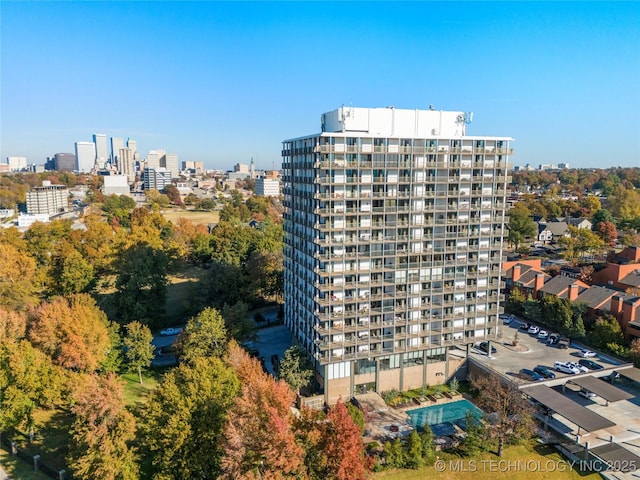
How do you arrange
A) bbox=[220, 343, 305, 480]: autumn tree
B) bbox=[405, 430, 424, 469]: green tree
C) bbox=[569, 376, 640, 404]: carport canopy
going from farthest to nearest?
bbox=[569, 376, 640, 404]: carport canopy, bbox=[405, 430, 424, 469]: green tree, bbox=[220, 343, 305, 480]: autumn tree

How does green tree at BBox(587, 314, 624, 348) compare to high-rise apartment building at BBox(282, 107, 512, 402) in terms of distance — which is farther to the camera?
green tree at BBox(587, 314, 624, 348)

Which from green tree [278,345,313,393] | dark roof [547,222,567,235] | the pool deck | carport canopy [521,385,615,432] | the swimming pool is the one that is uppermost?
dark roof [547,222,567,235]

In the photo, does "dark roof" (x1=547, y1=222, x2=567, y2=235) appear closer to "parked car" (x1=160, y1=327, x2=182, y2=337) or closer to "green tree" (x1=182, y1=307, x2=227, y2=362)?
"parked car" (x1=160, y1=327, x2=182, y2=337)

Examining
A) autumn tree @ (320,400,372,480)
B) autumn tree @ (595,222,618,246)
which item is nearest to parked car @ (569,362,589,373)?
autumn tree @ (320,400,372,480)

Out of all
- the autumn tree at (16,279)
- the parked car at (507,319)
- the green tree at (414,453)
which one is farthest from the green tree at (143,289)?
the parked car at (507,319)

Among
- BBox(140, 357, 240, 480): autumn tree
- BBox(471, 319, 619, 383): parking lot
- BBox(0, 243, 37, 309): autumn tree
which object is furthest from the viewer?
BBox(0, 243, 37, 309): autumn tree

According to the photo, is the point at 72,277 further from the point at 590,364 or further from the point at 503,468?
the point at 590,364

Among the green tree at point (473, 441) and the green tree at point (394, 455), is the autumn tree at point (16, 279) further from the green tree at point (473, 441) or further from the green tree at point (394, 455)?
the green tree at point (473, 441)
